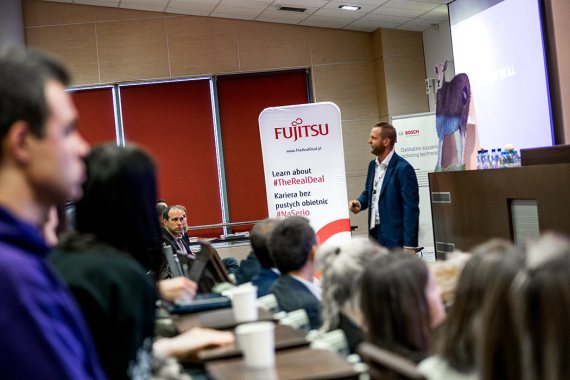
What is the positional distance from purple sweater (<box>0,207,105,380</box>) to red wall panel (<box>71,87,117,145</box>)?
8.61 m

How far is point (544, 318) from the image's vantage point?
1.21 m

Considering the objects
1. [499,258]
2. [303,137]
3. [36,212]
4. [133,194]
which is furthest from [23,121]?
[303,137]

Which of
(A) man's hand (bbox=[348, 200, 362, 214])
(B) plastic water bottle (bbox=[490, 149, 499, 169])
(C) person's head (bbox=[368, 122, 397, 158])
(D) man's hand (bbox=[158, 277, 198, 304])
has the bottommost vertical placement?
(D) man's hand (bbox=[158, 277, 198, 304])

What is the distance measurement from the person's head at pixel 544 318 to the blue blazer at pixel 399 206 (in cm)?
439

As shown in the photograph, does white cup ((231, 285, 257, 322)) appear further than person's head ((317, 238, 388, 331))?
No

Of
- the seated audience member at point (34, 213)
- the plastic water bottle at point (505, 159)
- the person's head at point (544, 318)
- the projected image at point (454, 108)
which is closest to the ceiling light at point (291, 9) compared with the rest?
the projected image at point (454, 108)

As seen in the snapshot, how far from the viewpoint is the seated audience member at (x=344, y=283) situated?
2.14m

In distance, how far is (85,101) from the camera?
30.5 ft

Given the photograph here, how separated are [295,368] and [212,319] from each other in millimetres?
700

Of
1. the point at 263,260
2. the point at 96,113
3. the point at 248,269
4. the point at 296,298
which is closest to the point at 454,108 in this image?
the point at 248,269

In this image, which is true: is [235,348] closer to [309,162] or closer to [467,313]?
[467,313]

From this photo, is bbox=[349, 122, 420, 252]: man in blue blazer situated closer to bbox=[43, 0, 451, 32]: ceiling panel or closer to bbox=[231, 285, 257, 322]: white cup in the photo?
bbox=[43, 0, 451, 32]: ceiling panel

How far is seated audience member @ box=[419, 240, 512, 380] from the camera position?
1.37 metres

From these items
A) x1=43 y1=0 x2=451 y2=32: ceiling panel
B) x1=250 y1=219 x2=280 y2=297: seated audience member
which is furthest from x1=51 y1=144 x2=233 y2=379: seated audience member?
x1=43 y1=0 x2=451 y2=32: ceiling panel
